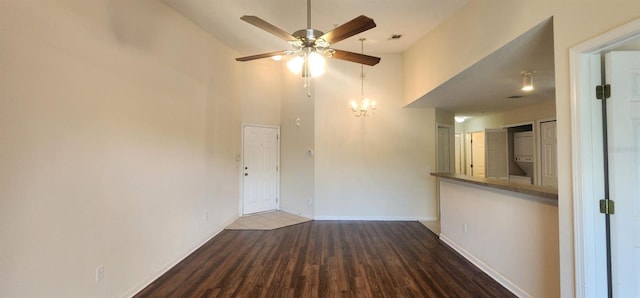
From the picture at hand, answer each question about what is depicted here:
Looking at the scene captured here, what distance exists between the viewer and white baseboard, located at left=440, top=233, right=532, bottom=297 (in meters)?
2.46

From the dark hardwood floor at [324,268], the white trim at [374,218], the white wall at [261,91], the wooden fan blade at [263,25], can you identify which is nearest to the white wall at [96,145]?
the dark hardwood floor at [324,268]

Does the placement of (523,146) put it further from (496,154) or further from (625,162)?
(625,162)

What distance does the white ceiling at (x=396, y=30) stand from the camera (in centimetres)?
267

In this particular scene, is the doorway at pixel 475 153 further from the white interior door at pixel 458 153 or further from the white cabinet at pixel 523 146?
the white cabinet at pixel 523 146

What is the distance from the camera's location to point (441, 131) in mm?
5609

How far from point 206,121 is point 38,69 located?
2.24 m

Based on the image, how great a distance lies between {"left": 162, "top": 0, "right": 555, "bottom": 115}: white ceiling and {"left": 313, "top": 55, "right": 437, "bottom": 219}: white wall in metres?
0.76

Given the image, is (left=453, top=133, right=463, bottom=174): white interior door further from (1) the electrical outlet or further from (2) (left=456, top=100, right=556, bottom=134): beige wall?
(1) the electrical outlet

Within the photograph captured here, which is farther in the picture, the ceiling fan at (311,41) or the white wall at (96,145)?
the ceiling fan at (311,41)

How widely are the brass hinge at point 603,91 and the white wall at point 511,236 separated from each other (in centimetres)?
93

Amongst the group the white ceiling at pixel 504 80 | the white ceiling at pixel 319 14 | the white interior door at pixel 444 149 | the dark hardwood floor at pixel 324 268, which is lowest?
the dark hardwood floor at pixel 324 268

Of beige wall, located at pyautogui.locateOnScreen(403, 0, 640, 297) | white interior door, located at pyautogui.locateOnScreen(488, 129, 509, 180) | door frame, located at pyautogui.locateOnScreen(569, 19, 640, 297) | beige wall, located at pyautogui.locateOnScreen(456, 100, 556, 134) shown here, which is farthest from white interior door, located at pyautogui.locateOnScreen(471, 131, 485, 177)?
door frame, located at pyautogui.locateOnScreen(569, 19, 640, 297)

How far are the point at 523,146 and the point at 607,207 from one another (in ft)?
17.5

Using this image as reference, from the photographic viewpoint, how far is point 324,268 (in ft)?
9.90
